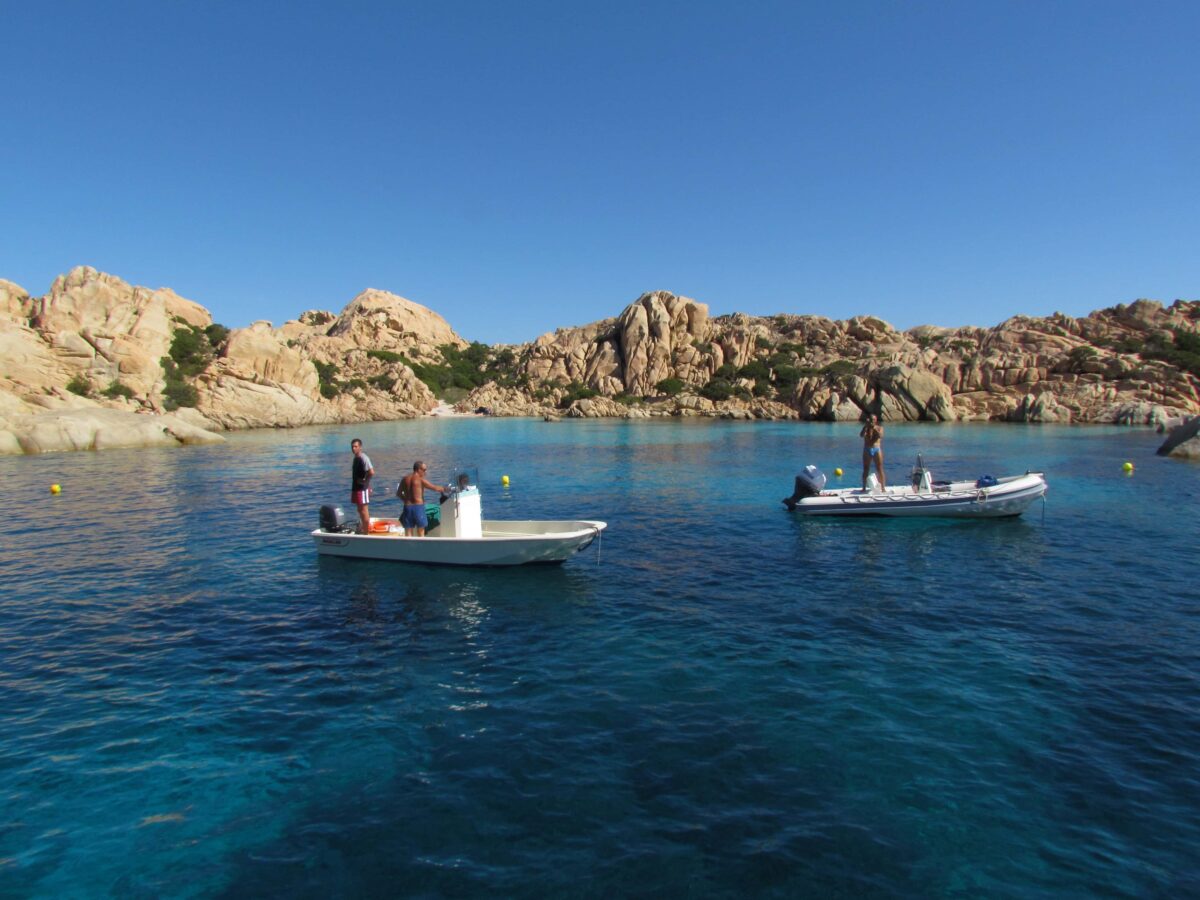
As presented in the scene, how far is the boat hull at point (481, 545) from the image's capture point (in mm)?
17328

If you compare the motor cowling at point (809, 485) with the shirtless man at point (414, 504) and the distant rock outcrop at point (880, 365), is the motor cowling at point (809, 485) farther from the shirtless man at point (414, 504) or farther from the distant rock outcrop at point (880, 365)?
the distant rock outcrop at point (880, 365)

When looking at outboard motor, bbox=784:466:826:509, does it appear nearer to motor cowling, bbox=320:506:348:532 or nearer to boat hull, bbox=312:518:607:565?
boat hull, bbox=312:518:607:565

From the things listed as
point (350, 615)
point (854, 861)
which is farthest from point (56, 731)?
point (854, 861)

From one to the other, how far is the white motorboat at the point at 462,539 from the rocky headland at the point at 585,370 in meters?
42.3

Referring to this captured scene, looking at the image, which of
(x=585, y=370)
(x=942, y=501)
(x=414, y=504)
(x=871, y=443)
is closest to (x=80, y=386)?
(x=414, y=504)

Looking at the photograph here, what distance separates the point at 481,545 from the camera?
17.5 meters

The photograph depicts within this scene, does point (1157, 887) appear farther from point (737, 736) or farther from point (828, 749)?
point (737, 736)

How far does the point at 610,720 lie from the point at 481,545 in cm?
859

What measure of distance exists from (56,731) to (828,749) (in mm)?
10651

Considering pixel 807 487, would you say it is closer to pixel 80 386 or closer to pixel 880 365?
pixel 80 386

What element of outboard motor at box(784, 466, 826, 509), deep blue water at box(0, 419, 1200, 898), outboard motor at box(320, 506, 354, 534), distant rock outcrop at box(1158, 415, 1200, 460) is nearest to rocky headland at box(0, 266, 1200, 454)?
distant rock outcrop at box(1158, 415, 1200, 460)

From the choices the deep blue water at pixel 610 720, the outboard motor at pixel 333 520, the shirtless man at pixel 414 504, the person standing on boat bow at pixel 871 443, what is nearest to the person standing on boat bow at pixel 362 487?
the outboard motor at pixel 333 520

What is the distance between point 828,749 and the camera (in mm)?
8930

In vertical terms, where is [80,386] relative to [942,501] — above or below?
above
